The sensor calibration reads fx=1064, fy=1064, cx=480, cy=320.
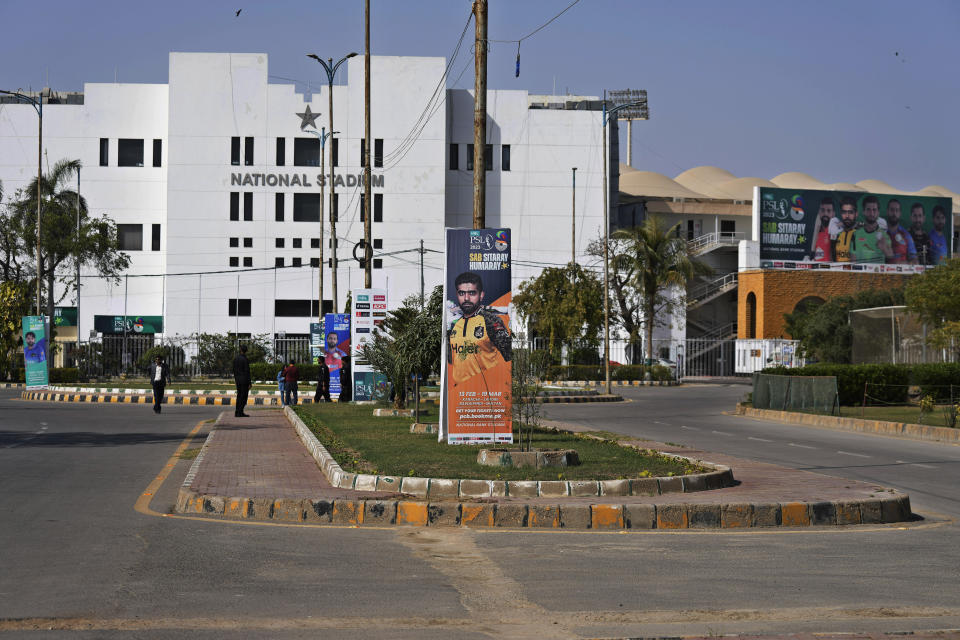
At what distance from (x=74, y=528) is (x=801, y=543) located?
6.26m

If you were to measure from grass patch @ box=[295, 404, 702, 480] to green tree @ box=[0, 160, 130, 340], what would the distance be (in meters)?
49.8

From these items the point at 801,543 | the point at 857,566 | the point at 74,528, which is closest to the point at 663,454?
the point at 801,543

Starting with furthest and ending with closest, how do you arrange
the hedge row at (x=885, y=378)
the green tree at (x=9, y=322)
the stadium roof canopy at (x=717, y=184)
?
1. the stadium roof canopy at (x=717, y=184)
2. the green tree at (x=9, y=322)
3. the hedge row at (x=885, y=378)

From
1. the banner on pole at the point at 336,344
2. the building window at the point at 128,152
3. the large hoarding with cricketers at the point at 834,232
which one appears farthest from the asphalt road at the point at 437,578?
the building window at the point at 128,152

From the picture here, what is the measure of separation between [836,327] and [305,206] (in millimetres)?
36070

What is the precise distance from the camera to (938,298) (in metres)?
32.1

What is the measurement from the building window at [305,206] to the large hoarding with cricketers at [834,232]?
29151 millimetres

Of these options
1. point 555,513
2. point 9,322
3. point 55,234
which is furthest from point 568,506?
point 55,234

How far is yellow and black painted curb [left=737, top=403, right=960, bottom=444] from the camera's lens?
22578 mm

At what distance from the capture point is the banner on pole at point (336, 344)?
33125 mm

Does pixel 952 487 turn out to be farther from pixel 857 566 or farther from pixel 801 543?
pixel 857 566

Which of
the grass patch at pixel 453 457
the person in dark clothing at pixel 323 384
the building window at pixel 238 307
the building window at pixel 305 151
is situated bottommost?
the grass patch at pixel 453 457

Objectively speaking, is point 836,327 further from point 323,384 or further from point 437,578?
point 437,578

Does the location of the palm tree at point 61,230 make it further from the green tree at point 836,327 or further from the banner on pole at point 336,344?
the green tree at point 836,327
